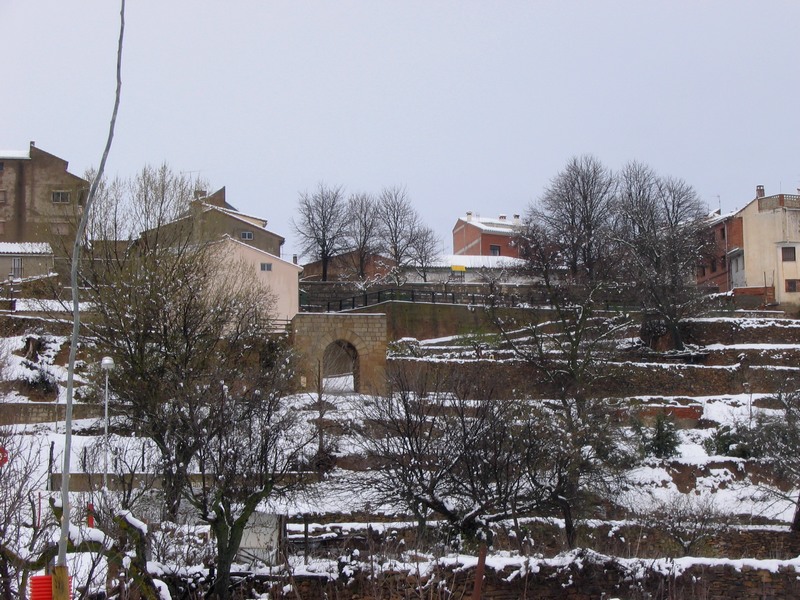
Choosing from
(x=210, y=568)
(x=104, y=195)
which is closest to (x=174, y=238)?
(x=104, y=195)

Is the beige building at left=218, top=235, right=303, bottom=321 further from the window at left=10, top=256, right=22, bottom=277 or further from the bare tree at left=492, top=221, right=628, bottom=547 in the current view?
the window at left=10, top=256, right=22, bottom=277

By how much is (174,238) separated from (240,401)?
13282mm

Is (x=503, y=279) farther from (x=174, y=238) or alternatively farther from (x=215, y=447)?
(x=215, y=447)

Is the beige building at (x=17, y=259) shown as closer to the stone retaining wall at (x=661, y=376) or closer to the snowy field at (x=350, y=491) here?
the snowy field at (x=350, y=491)

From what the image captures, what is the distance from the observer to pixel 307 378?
3544 cm

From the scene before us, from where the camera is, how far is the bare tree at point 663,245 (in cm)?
4234

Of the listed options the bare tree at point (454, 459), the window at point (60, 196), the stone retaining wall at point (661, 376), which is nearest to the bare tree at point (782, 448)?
the bare tree at point (454, 459)

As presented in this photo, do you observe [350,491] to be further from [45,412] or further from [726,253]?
[726,253]

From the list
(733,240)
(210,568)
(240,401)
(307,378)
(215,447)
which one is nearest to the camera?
(210,568)

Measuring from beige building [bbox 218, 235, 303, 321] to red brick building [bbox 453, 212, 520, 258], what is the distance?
1082 inches

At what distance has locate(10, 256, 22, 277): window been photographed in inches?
1903

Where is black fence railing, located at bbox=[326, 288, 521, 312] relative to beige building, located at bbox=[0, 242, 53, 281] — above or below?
below

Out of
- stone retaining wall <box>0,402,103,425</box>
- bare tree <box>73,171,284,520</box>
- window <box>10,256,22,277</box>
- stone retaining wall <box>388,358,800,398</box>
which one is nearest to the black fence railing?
stone retaining wall <box>388,358,800,398</box>

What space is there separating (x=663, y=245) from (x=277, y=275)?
20040 mm
